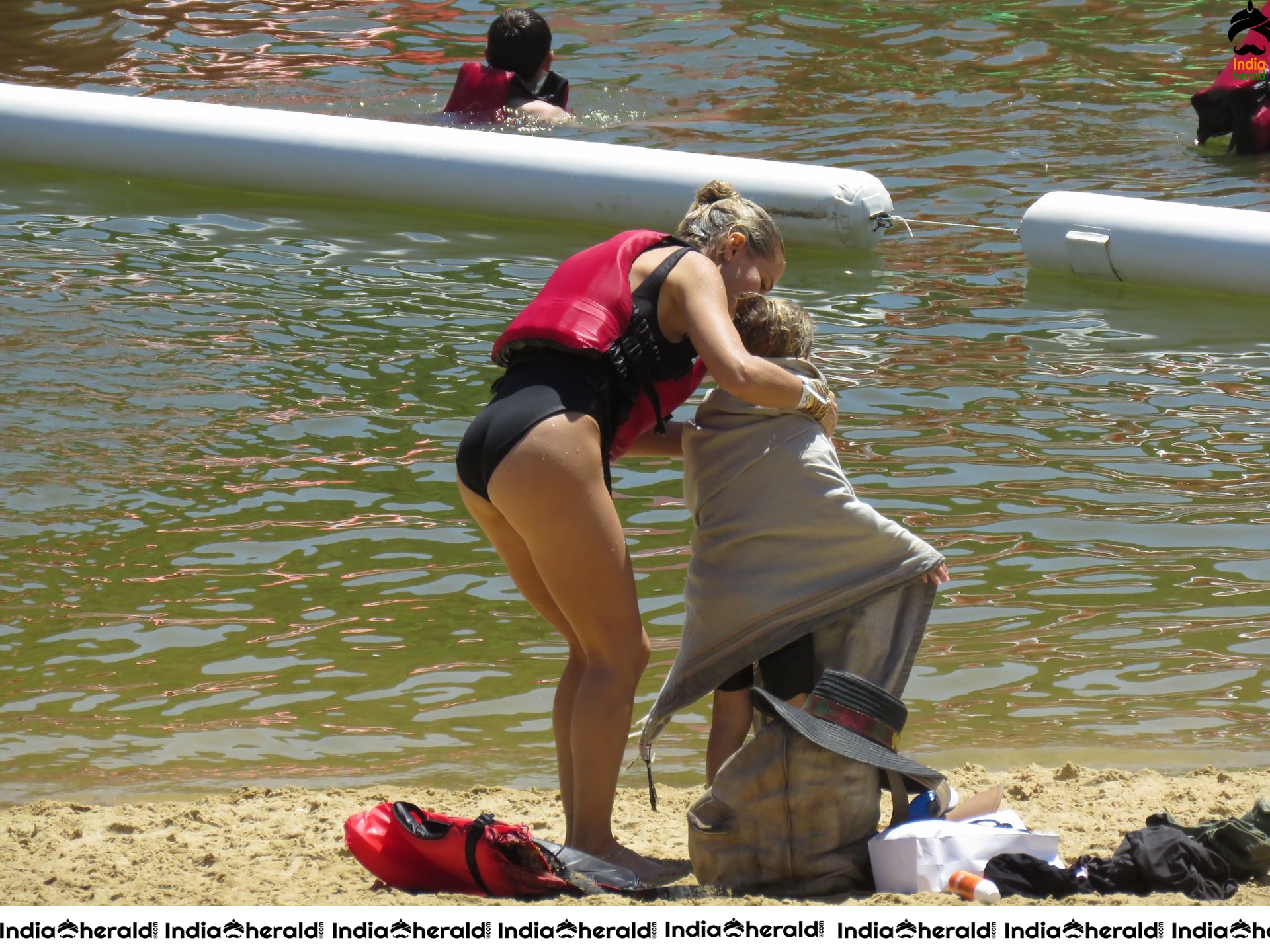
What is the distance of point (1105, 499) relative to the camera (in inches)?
223

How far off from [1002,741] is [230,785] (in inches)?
86.0

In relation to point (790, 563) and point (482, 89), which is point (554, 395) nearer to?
point (790, 563)

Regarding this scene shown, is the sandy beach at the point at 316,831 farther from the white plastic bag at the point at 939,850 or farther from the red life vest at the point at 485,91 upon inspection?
the red life vest at the point at 485,91

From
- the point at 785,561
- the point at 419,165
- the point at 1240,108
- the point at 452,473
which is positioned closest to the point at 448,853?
the point at 785,561

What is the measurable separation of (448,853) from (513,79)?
843 centimetres

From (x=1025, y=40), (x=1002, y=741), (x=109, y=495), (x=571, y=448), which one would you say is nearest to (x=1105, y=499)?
(x=1002, y=741)

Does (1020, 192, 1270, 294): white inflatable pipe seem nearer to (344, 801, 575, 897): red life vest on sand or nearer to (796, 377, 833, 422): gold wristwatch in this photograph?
(796, 377, 833, 422): gold wristwatch

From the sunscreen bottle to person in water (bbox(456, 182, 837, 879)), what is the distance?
2.25 ft

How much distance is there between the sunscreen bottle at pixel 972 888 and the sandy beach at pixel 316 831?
44mm

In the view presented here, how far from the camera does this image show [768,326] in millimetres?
3277

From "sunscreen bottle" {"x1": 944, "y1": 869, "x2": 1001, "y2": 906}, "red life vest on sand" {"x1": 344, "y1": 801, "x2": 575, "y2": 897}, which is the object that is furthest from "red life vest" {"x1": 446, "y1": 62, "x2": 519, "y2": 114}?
"sunscreen bottle" {"x1": 944, "y1": 869, "x2": 1001, "y2": 906}

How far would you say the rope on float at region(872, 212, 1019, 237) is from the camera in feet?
27.8

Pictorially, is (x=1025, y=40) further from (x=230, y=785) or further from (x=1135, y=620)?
(x=230, y=785)

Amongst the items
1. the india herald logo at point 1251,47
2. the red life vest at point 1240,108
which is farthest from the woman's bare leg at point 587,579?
the india herald logo at point 1251,47
